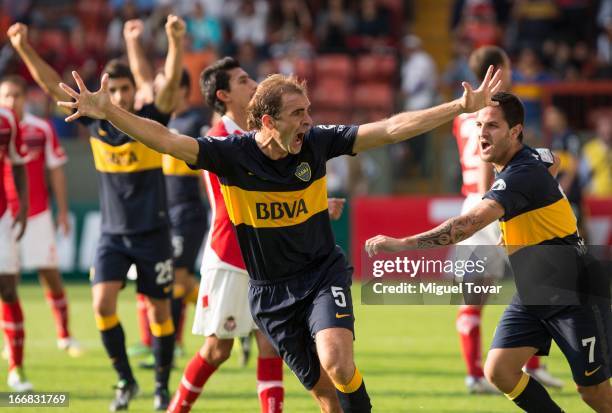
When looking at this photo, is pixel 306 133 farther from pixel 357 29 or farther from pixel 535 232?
pixel 357 29

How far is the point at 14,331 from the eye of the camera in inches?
388

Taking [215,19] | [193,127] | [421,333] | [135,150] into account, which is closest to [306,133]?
[135,150]

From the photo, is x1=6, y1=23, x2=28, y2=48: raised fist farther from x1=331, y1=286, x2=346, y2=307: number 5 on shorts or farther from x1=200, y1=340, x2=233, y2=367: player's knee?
x1=331, y1=286, x2=346, y2=307: number 5 on shorts

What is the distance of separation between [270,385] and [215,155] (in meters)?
1.78

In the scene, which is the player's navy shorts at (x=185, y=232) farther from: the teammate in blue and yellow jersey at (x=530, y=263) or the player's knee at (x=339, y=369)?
the player's knee at (x=339, y=369)

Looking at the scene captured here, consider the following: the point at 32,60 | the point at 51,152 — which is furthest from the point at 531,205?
the point at 51,152

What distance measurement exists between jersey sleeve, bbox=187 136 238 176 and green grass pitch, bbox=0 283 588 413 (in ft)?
9.40

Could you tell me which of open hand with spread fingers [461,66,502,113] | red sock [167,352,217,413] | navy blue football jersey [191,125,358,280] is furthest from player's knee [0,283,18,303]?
open hand with spread fingers [461,66,502,113]

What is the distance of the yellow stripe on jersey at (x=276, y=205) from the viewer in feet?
21.8

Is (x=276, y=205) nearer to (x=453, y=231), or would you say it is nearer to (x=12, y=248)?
(x=453, y=231)

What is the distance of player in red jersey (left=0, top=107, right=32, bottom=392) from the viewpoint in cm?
966

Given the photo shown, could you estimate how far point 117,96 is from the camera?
30.0 feet

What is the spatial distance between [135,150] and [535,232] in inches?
145

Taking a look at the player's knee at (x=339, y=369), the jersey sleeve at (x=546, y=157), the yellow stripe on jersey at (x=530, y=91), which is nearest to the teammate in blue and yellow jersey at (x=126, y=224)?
the player's knee at (x=339, y=369)
